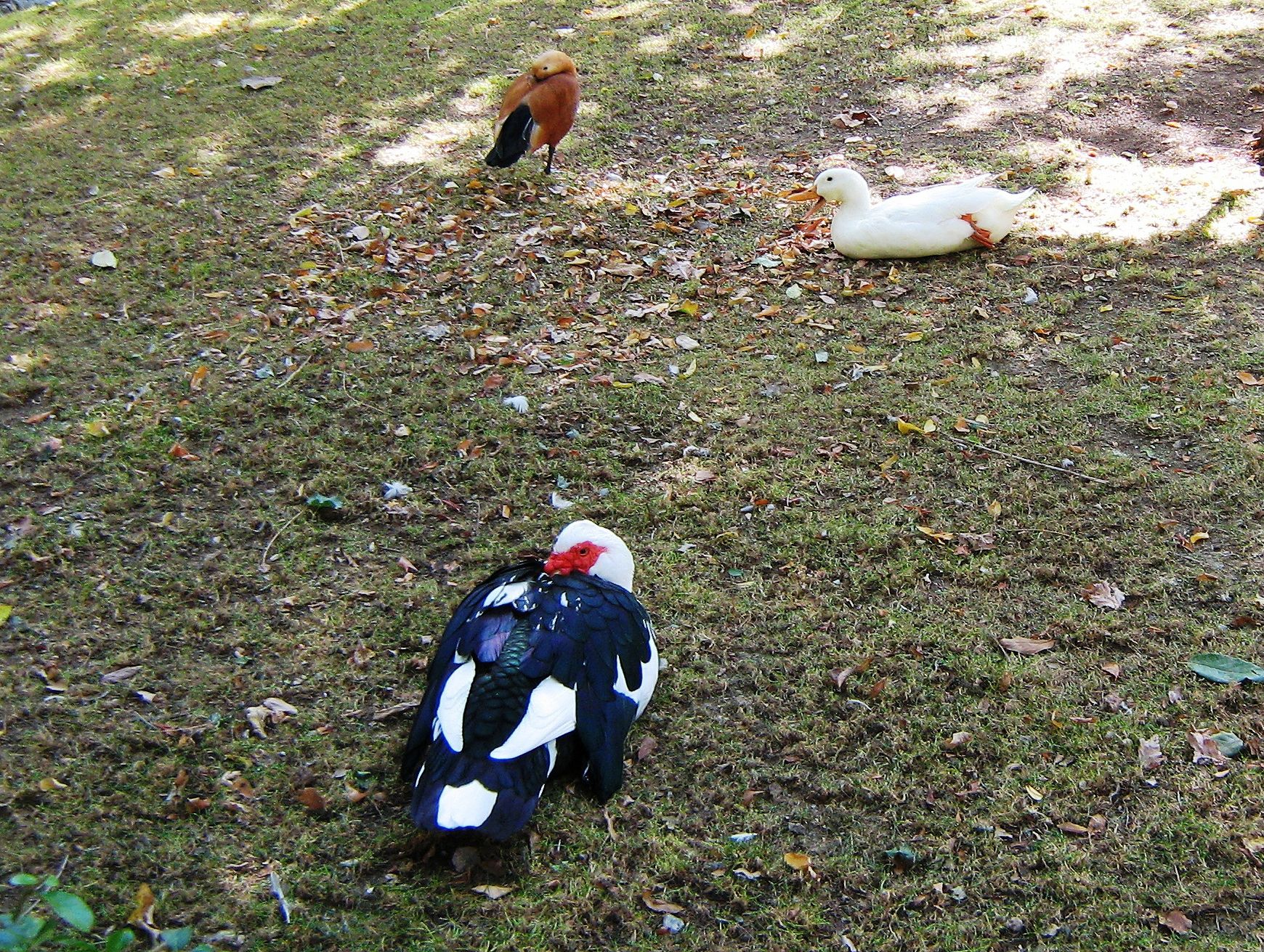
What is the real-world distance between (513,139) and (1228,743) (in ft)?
15.5

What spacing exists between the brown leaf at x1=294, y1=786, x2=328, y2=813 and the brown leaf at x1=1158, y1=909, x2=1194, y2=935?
215 centimetres

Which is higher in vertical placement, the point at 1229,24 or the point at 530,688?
the point at 530,688

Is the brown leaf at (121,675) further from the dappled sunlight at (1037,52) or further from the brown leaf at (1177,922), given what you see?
the dappled sunlight at (1037,52)

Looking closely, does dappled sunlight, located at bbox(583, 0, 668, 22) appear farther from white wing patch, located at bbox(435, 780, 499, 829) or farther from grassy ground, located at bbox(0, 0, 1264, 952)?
white wing patch, located at bbox(435, 780, 499, 829)

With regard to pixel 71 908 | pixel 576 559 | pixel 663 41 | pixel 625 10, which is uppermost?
pixel 71 908

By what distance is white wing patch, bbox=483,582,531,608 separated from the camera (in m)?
2.86

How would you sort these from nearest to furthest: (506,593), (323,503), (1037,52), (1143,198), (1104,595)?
(506,593)
(1104,595)
(323,503)
(1143,198)
(1037,52)

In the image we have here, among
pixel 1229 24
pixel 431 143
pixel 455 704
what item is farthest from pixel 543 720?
Answer: pixel 1229 24

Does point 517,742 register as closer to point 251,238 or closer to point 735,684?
point 735,684

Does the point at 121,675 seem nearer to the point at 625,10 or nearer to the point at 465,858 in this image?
the point at 465,858

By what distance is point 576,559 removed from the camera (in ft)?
10.1

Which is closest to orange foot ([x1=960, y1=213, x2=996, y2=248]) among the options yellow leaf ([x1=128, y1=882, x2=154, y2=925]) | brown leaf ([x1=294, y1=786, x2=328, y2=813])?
brown leaf ([x1=294, y1=786, x2=328, y2=813])

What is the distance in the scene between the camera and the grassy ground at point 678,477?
103 inches

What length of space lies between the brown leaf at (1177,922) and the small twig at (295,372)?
3.79m
